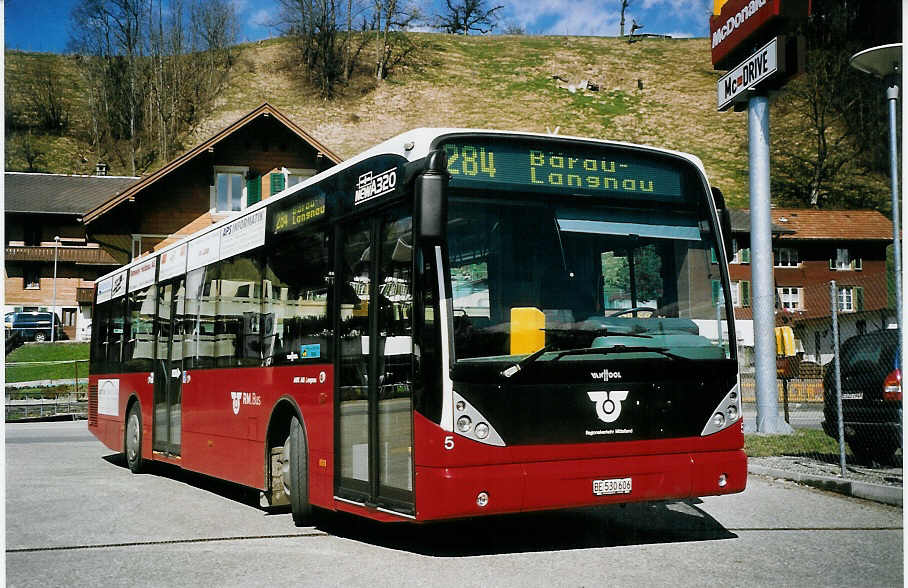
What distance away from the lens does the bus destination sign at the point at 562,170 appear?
705 cm

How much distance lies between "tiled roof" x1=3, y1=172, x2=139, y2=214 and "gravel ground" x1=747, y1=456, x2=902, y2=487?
159 feet

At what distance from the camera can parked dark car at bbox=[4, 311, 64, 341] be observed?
51156 mm

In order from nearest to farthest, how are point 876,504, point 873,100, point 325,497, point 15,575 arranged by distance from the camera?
point 15,575 < point 325,497 < point 876,504 < point 873,100

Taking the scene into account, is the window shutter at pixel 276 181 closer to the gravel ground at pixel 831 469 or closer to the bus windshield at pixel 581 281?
the gravel ground at pixel 831 469

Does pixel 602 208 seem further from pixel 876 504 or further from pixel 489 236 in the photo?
pixel 876 504

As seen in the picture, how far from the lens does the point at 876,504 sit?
9758 mm

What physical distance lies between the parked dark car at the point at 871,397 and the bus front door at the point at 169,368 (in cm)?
759

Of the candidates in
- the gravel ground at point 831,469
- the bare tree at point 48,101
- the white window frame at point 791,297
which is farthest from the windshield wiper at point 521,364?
the white window frame at point 791,297

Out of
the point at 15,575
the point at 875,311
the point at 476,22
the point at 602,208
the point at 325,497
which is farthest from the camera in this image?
the point at 875,311

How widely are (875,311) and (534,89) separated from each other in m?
89.4

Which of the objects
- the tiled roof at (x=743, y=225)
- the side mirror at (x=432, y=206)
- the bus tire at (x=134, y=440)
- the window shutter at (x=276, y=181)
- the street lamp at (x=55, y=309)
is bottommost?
the bus tire at (x=134, y=440)

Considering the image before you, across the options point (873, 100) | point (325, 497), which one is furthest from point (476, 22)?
point (873, 100)

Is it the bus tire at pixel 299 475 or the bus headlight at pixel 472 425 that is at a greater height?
the bus headlight at pixel 472 425

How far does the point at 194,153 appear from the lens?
36.6 meters
